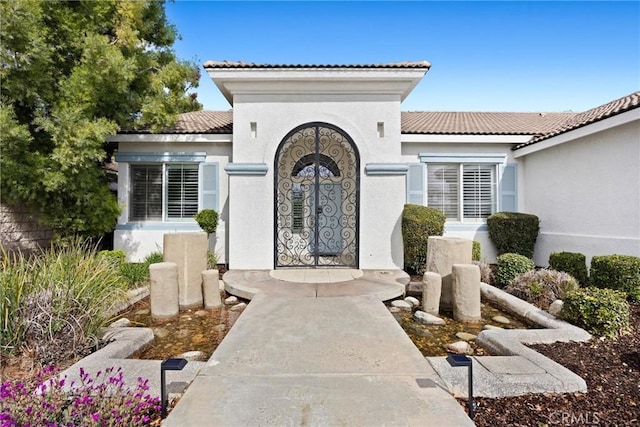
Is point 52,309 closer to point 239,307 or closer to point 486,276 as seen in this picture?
point 239,307

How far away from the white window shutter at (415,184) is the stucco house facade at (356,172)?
5 centimetres

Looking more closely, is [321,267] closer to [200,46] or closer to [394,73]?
[394,73]

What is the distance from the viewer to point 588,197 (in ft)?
25.4

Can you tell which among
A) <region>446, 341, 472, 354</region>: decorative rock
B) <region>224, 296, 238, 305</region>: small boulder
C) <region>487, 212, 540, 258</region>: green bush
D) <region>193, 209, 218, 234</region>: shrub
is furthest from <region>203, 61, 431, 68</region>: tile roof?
<region>446, 341, 472, 354</region>: decorative rock

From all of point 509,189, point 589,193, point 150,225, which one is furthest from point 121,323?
point 509,189

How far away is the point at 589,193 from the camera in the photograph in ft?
25.3

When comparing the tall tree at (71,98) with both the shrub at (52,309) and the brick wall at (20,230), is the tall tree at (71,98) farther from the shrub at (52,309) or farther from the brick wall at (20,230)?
the shrub at (52,309)

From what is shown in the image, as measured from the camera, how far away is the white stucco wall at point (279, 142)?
26.7ft

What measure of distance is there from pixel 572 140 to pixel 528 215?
92.0 inches

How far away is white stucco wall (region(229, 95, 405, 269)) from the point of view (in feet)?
26.7

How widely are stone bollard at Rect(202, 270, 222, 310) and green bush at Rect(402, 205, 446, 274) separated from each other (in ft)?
16.1

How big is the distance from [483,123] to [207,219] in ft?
34.9

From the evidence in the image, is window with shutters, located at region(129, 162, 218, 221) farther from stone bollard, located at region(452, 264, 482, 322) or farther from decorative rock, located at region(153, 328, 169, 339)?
stone bollard, located at region(452, 264, 482, 322)

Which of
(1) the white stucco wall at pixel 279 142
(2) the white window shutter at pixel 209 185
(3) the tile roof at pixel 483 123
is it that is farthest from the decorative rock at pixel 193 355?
(3) the tile roof at pixel 483 123
